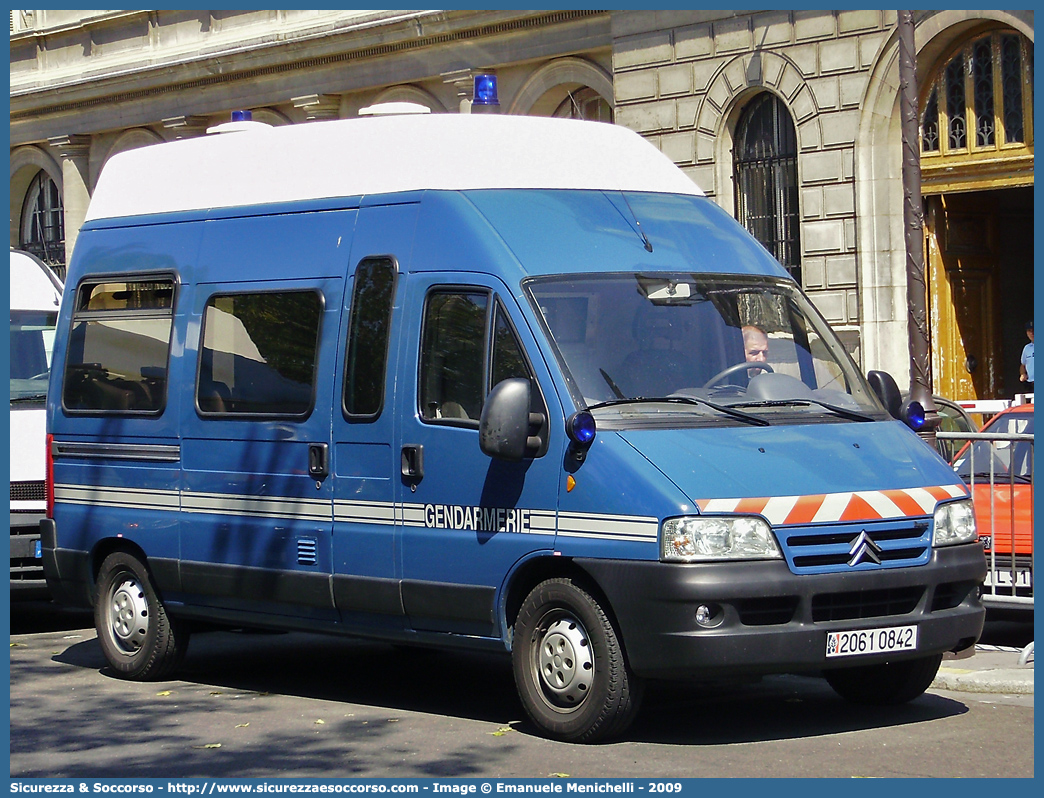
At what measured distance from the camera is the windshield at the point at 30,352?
13180 millimetres

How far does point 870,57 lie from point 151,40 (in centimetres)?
1615

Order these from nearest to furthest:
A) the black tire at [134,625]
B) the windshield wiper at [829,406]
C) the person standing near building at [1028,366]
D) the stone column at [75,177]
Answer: the windshield wiper at [829,406] → the black tire at [134,625] → the person standing near building at [1028,366] → the stone column at [75,177]

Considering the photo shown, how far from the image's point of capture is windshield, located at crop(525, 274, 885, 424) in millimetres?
8102

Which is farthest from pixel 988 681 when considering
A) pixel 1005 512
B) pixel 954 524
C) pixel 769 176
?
pixel 769 176

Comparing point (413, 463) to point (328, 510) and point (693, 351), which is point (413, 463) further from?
point (693, 351)

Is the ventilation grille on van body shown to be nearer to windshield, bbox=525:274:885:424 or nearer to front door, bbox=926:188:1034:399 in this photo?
windshield, bbox=525:274:885:424

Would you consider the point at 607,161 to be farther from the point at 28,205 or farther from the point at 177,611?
the point at 28,205

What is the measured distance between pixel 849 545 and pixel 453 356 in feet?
7.06

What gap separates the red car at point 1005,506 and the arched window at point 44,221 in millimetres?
27553

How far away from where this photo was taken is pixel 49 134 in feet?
115

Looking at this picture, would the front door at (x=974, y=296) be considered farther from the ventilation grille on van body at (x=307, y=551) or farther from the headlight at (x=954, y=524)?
the ventilation grille on van body at (x=307, y=551)

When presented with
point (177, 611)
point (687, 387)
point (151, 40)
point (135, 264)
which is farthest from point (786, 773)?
point (151, 40)

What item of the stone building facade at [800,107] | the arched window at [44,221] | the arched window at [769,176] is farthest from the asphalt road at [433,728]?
the arched window at [44,221]

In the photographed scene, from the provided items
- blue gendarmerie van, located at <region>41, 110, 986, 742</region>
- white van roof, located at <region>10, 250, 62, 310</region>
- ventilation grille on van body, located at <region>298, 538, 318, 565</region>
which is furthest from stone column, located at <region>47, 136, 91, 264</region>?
ventilation grille on van body, located at <region>298, 538, 318, 565</region>
